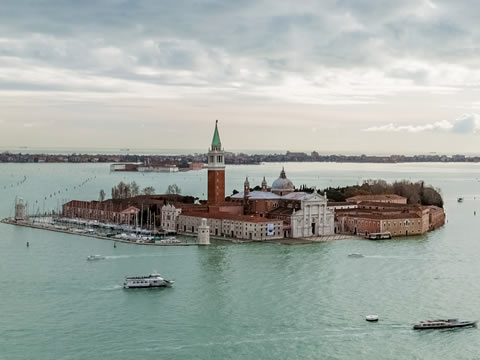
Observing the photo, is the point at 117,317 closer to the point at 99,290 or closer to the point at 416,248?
the point at 99,290

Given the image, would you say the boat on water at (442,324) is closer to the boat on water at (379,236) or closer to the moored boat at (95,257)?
the moored boat at (95,257)

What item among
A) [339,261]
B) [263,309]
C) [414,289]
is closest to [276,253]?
[339,261]

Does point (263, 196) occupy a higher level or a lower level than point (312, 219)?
higher

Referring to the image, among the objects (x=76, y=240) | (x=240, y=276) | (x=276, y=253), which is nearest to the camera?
(x=240, y=276)

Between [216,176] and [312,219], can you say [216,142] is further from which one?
[312,219]

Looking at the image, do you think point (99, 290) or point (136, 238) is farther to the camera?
point (136, 238)

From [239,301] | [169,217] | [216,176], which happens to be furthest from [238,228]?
[239,301]

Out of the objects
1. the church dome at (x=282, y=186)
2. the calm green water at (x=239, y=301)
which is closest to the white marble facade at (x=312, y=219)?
the calm green water at (x=239, y=301)

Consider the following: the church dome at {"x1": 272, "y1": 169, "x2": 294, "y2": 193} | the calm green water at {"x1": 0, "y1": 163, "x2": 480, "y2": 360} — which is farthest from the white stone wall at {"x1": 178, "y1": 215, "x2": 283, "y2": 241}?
the church dome at {"x1": 272, "y1": 169, "x2": 294, "y2": 193}
